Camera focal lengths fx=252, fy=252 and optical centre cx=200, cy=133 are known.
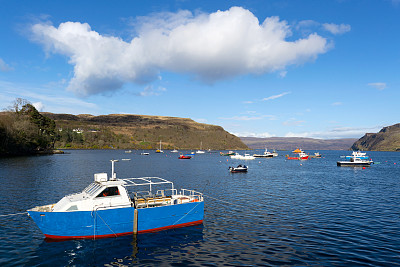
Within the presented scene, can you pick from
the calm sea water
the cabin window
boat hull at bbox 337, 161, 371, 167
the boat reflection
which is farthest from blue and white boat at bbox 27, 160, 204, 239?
boat hull at bbox 337, 161, 371, 167

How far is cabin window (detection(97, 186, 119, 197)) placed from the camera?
768 inches

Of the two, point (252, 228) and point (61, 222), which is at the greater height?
point (61, 222)

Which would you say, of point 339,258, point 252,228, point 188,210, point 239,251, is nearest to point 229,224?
point 252,228

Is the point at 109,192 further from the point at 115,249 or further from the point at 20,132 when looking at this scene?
the point at 20,132

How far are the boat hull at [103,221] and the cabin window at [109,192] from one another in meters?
1.36

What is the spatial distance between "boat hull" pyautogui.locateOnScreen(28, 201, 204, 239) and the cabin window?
1359 mm

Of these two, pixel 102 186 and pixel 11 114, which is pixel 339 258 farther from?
pixel 11 114

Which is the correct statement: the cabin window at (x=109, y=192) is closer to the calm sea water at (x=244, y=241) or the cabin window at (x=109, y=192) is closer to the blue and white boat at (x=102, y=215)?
the blue and white boat at (x=102, y=215)

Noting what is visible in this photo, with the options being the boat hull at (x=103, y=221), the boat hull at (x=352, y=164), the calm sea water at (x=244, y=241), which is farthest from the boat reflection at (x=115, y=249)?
the boat hull at (x=352, y=164)

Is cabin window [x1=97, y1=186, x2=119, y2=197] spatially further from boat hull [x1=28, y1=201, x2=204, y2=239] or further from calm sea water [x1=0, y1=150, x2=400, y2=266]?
calm sea water [x1=0, y1=150, x2=400, y2=266]

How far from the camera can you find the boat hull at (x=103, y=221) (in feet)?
59.7

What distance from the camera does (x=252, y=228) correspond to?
22.6 meters

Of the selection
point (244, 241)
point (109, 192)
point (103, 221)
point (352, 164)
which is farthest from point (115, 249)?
point (352, 164)

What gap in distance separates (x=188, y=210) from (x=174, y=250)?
4.51 metres
